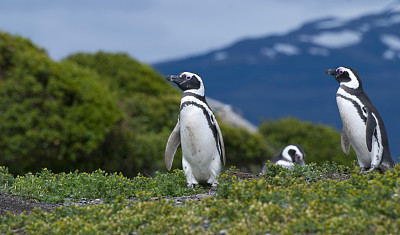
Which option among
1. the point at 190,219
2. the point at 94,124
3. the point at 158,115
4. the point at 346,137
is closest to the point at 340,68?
the point at 346,137

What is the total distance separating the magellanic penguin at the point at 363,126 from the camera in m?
8.06

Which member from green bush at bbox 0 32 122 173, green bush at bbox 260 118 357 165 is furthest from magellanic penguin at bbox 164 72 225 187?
green bush at bbox 260 118 357 165

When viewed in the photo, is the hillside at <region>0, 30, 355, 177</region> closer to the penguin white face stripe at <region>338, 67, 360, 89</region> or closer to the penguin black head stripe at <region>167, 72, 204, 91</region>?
the penguin white face stripe at <region>338, 67, 360, 89</region>

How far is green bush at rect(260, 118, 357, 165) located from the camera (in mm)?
21359

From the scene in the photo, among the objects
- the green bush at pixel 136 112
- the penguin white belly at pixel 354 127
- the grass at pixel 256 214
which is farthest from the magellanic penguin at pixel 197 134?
the green bush at pixel 136 112

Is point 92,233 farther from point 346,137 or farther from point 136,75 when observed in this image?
point 136,75

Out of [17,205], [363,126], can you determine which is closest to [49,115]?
[17,205]

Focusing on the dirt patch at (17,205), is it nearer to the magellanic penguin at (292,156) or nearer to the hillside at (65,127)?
the magellanic penguin at (292,156)

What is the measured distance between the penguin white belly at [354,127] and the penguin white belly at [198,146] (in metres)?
1.88

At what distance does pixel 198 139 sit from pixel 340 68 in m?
2.39

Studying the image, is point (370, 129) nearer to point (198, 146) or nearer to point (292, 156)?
point (198, 146)

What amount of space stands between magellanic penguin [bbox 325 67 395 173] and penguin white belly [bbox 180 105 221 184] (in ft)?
6.30

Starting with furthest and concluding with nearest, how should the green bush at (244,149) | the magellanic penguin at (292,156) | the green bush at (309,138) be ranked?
1. the green bush at (309,138)
2. the green bush at (244,149)
3. the magellanic penguin at (292,156)

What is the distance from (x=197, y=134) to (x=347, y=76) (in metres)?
2.40
